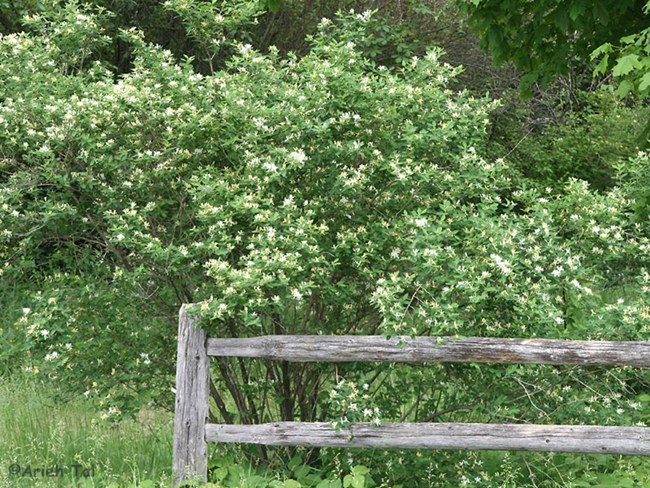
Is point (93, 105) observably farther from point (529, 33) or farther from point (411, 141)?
point (529, 33)

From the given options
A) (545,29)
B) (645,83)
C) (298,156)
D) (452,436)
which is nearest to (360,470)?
(452,436)

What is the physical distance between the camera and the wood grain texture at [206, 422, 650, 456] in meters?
4.60

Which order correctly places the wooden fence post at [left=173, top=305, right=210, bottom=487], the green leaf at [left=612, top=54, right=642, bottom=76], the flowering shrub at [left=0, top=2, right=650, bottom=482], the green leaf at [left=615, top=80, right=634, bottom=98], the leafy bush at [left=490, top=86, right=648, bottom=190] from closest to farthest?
the flowering shrub at [left=0, top=2, right=650, bottom=482] → the wooden fence post at [left=173, top=305, right=210, bottom=487] → the green leaf at [left=612, top=54, right=642, bottom=76] → the green leaf at [left=615, top=80, right=634, bottom=98] → the leafy bush at [left=490, top=86, right=648, bottom=190]

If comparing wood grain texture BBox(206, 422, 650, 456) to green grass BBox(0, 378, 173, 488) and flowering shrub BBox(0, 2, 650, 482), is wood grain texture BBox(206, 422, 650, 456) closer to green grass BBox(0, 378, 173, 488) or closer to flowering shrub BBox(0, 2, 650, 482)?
flowering shrub BBox(0, 2, 650, 482)

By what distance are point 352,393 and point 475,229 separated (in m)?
1.17

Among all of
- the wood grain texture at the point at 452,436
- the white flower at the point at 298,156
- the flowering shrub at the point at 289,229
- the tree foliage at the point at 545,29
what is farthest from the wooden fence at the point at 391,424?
the tree foliage at the point at 545,29

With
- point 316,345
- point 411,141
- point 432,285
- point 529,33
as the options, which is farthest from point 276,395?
point 529,33

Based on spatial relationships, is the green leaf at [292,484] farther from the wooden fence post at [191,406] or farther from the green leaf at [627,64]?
the green leaf at [627,64]

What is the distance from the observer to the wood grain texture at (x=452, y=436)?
4.60m

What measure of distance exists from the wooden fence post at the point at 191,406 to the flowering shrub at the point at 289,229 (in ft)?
0.50

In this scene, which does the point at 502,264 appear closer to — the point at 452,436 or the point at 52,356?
the point at 452,436

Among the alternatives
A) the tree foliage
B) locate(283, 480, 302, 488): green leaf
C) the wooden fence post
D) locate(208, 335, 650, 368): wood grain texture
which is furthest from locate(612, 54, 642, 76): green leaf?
locate(283, 480, 302, 488): green leaf

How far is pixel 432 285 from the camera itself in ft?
15.8

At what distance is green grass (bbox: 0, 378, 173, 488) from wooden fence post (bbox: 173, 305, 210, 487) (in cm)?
18
